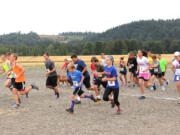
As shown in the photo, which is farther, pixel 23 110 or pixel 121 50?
pixel 121 50

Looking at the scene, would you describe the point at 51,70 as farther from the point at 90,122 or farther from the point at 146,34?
the point at 146,34

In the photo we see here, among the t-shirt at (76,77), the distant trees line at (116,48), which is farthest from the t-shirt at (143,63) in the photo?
the distant trees line at (116,48)

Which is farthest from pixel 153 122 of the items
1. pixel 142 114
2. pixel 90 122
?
pixel 90 122

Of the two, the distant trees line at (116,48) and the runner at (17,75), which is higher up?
the distant trees line at (116,48)

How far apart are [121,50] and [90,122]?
10624 centimetres

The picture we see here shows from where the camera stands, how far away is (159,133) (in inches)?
208

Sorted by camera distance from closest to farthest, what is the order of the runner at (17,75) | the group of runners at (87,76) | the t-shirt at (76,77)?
the group of runners at (87,76), the t-shirt at (76,77), the runner at (17,75)

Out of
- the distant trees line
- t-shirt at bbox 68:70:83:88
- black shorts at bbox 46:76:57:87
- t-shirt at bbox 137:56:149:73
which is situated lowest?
black shorts at bbox 46:76:57:87

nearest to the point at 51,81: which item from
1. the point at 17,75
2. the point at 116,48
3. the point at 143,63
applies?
the point at 17,75

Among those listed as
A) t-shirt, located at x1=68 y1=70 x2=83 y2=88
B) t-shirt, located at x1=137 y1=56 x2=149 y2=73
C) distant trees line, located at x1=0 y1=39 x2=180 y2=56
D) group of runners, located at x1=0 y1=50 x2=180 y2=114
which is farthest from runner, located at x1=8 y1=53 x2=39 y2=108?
distant trees line, located at x1=0 y1=39 x2=180 y2=56

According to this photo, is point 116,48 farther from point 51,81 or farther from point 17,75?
point 17,75

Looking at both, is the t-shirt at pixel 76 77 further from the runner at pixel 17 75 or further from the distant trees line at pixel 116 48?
the distant trees line at pixel 116 48

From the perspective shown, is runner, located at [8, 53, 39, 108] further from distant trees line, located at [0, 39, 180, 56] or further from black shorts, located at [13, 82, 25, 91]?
distant trees line, located at [0, 39, 180, 56]

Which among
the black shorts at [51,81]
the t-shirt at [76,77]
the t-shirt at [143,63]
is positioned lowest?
the black shorts at [51,81]
